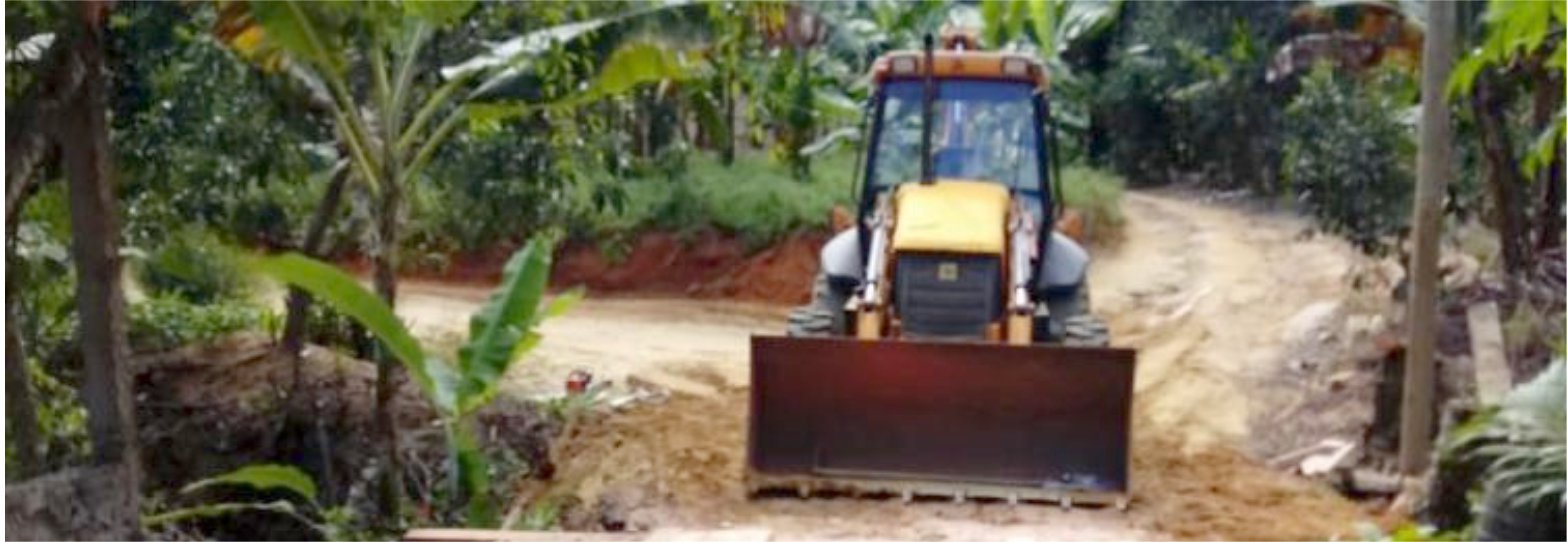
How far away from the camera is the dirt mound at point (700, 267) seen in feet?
55.0

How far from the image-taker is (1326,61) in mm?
12477

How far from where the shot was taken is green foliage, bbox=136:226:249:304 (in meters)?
10.8

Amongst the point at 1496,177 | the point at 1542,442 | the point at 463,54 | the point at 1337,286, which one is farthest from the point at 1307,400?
the point at 1542,442

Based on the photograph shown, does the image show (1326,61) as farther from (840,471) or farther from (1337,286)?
(840,471)

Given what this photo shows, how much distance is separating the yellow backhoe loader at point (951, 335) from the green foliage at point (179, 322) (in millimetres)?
3583

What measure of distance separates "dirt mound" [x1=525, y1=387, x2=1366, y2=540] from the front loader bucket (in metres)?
0.13

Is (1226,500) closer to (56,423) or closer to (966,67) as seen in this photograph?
(966,67)

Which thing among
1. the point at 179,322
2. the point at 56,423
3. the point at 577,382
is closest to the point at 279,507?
the point at 56,423

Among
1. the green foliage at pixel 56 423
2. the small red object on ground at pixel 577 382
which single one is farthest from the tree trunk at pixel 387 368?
the small red object on ground at pixel 577 382

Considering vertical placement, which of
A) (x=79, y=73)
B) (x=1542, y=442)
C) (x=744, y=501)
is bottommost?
(x=744, y=501)

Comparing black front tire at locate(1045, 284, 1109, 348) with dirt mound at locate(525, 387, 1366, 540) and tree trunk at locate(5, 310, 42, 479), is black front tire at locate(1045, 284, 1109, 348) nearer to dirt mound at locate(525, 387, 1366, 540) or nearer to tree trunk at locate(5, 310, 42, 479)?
dirt mound at locate(525, 387, 1366, 540)

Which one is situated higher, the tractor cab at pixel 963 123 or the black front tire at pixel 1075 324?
the tractor cab at pixel 963 123

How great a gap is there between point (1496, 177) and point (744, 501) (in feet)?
16.7

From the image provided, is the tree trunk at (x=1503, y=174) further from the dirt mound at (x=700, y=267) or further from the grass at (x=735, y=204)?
the dirt mound at (x=700, y=267)
